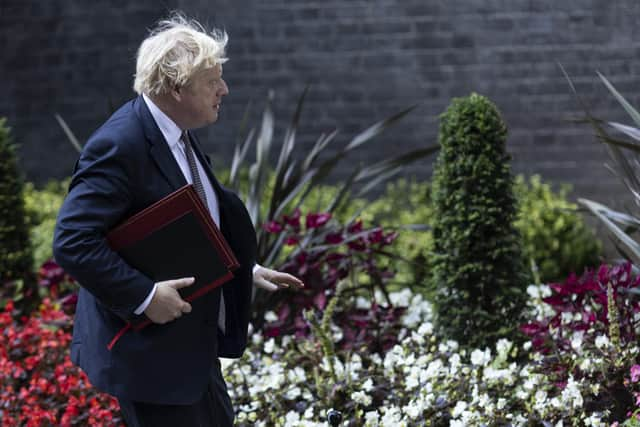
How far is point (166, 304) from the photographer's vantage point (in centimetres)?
226

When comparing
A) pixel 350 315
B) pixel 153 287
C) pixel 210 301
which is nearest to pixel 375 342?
pixel 350 315

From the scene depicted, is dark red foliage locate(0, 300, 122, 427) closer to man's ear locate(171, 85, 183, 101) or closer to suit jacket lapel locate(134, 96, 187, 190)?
suit jacket lapel locate(134, 96, 187, 190)

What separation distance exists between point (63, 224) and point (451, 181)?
223cm

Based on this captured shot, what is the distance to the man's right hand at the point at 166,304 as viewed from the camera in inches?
88.5

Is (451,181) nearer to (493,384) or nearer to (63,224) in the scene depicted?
(493,384)

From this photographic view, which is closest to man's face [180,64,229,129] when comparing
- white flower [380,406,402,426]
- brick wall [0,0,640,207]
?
white flower [380,406,402,426]

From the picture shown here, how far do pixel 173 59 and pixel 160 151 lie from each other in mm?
244

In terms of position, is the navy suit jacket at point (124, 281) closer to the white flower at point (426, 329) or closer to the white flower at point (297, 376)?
the white flower at point (297, 376)

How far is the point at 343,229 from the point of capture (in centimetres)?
452

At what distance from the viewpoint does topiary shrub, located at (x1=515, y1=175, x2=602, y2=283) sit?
5.89 metres

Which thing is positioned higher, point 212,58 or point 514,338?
point 212,58

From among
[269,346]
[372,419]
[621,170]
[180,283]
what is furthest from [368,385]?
[180,283]

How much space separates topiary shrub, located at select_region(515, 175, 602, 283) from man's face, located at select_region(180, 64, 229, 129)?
371 centimetres

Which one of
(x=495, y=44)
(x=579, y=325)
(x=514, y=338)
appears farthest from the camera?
(x=495, y=44)
